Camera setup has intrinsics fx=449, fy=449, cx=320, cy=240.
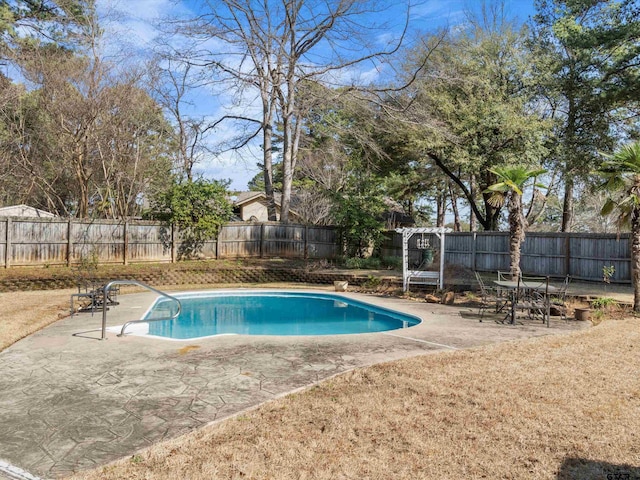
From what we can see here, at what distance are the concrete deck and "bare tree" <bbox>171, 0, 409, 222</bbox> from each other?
1262 cm

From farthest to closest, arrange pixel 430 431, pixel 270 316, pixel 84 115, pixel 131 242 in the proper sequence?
pixel 84 115, pixel 131 242, pixel 270 316, pixel 430 431

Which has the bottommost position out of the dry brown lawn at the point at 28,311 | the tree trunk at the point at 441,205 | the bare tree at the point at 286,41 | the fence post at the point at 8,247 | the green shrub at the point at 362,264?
the dry brown lawn at the point at 28,311

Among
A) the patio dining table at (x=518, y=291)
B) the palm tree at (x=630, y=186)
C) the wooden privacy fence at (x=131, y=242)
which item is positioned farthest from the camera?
the wooden privacy fence at (x=131, y=242)

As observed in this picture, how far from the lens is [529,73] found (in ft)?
60.9

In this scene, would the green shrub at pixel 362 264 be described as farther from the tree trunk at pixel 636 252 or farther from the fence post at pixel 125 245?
the tree trunk at pixel 636 252

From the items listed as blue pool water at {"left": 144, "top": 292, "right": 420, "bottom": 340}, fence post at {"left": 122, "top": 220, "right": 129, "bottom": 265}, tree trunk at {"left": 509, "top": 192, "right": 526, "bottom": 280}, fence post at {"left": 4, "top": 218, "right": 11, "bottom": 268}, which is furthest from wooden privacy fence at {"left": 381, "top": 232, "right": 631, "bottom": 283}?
fence post at {"left": 4, "top": 218, "right": 11, "bottom": 268}

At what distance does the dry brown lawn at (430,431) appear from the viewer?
3.14 metres

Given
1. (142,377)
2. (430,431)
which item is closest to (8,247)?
(142,377)

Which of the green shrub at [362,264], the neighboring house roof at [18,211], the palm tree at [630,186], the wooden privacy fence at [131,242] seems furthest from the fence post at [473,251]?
the neighboring house roof at [18,211]

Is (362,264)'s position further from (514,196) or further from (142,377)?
(142,377)

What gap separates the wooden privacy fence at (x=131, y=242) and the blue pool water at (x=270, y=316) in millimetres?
4373

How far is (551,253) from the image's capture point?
15.5 m

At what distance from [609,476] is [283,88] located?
1947 cm

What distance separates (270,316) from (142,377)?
21.9 ft
